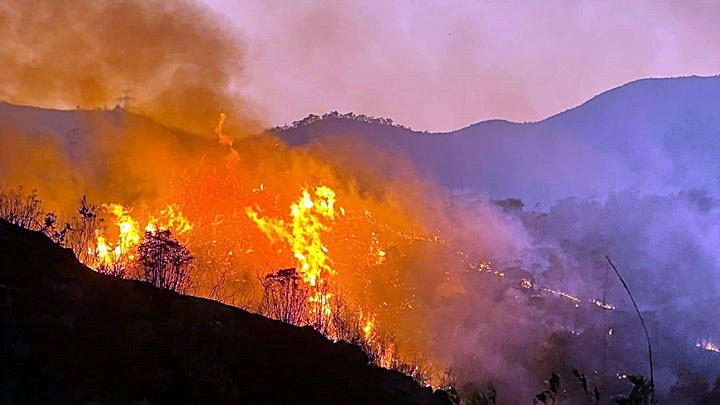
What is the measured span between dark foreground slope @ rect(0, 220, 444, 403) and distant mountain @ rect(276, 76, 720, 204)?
95.4 metres

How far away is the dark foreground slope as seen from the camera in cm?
1307

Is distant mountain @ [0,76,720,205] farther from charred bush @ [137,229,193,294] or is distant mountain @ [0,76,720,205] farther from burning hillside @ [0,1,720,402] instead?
charred bush @ [137,229,193,294]

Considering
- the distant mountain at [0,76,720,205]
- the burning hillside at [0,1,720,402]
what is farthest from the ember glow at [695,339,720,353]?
the distant mountain at [0,76,720,205]

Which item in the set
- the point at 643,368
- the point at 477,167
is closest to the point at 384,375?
the point at 643,368

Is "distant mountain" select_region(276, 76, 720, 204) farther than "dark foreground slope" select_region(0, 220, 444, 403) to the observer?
Yes

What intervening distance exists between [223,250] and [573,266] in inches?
2865

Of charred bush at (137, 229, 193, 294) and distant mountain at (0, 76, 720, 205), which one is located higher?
distant mountain at (0, 76, 720, 205)

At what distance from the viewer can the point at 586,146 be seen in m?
187

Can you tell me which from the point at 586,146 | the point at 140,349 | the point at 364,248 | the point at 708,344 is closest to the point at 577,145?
the point at 586,146

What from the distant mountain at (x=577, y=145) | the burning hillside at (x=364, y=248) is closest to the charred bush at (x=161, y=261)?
the burning hillside at (x=364, y=248)

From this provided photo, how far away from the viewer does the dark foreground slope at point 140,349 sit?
42.9 feet

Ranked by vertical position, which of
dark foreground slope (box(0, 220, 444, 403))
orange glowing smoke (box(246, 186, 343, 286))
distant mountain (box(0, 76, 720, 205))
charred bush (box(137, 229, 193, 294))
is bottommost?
dark foreground slope (box(0, 220, 444, 403))

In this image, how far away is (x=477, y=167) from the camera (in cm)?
16262

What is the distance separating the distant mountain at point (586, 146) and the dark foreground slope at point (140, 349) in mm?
95441
